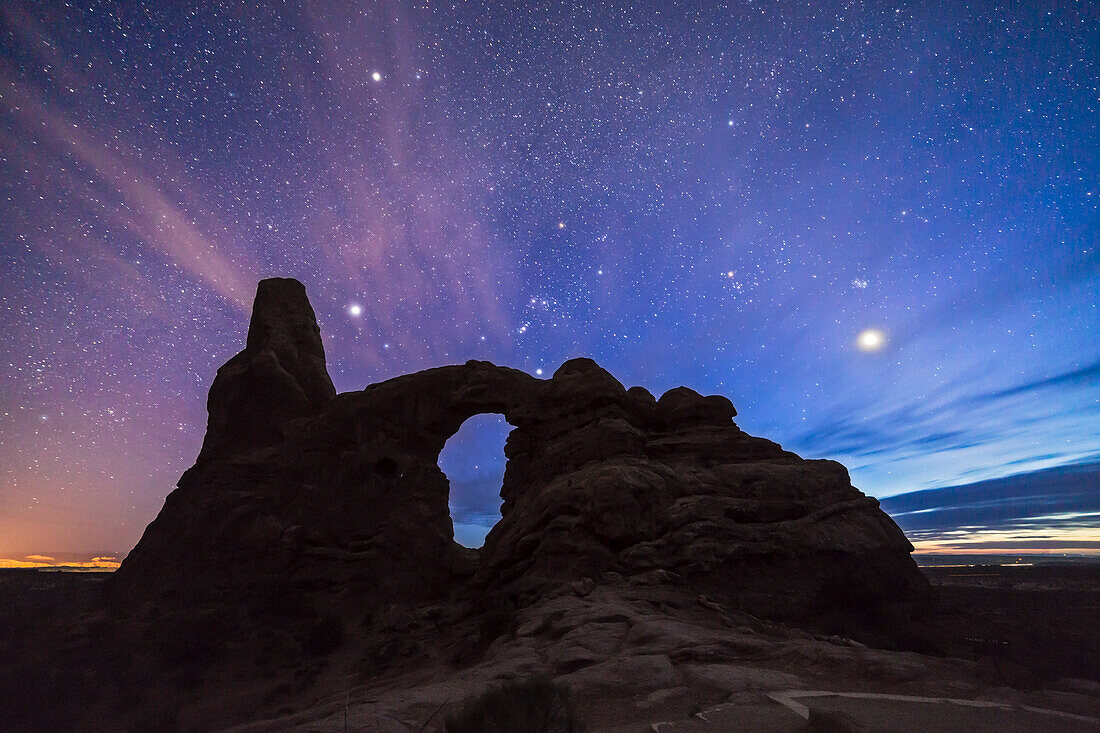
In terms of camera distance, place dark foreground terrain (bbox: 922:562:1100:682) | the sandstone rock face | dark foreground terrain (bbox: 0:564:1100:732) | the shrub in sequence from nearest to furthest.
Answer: the shrub
dark foreground terrain (bbox: 0:564:1100:732)
dark foreground terrain (bbox: 922:562:1100:682)
the sandstone rock face

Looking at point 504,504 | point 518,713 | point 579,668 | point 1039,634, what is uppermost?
point 504,504

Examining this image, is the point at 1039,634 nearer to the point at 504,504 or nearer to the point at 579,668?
the point at 579,668

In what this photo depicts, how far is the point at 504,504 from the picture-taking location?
105ft

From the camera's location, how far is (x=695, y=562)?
19.0 metres

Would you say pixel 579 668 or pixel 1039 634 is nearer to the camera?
pixel 579 668

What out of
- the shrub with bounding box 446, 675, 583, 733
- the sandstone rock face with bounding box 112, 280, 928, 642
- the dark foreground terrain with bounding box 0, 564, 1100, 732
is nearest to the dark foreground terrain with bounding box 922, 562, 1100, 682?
the dark foreground terrain with bounding box 0, 564, 1100, 732

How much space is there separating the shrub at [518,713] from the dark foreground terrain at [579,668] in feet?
2.71

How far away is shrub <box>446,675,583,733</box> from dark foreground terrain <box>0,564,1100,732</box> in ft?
2.71

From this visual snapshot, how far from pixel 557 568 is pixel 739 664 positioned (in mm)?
11870

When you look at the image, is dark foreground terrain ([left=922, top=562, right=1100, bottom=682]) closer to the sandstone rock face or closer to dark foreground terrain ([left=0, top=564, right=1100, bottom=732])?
dark foreground terrain ([left=0, top=564, right=1100, bottom=732])

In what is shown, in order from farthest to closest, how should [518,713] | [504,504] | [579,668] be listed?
[504,504], [579,668], [518,713]

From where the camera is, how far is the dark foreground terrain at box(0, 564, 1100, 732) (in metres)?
8.35

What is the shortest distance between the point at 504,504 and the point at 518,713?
25.9m

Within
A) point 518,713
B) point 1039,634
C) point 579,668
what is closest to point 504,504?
point 579,668
